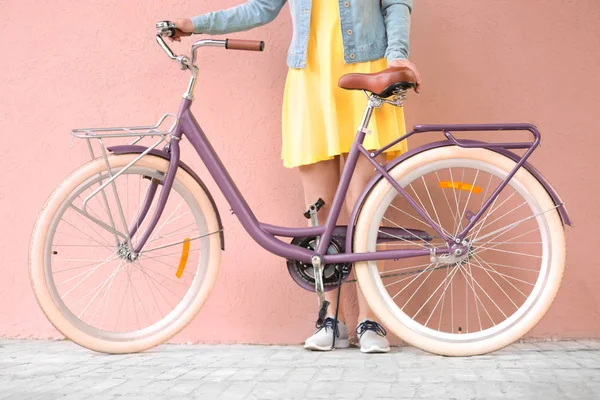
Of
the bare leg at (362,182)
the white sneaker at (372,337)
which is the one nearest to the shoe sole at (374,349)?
the white sneaker at (372,337)

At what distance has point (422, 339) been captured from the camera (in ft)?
9.64

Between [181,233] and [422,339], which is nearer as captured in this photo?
[422,339]

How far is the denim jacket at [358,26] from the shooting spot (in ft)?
10.0

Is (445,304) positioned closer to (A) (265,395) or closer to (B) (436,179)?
(B) (436,179)

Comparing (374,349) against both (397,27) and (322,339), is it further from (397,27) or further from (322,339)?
(397,27)

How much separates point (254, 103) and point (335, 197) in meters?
0.77

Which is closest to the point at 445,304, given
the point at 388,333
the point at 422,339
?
the point at 388,333

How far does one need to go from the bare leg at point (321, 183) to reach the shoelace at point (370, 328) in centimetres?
14

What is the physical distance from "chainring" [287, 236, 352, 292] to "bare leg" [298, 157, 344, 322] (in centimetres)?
18

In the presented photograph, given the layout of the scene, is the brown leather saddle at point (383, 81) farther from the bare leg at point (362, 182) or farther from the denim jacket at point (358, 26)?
the bare leg at point (362, 182)

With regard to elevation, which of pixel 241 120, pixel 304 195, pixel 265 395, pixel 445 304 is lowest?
pixel 265 395

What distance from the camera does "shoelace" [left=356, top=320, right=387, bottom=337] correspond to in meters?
3.17

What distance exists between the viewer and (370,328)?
3166 mm

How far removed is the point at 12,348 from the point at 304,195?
4.56ft
